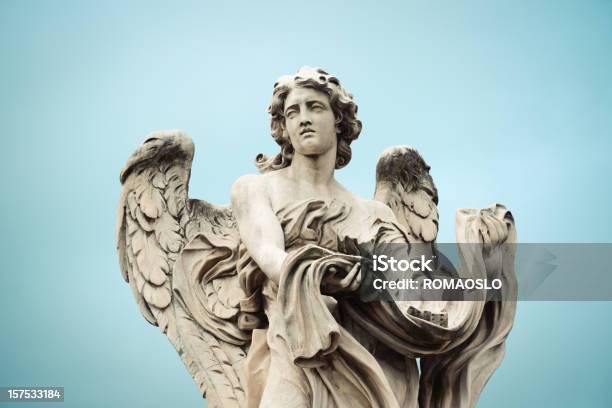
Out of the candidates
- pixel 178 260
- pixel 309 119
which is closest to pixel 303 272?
pixel 309 119

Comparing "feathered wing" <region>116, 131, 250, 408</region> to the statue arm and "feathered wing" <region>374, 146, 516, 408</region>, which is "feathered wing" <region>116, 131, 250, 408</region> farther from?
"feathered wing" <region>374, 146, 516, 408</region>

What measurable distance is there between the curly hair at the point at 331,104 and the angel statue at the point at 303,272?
11 mm

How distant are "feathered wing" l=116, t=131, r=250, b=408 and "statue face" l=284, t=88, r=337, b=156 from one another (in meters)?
0.98

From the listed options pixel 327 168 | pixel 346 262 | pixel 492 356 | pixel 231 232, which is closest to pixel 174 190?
pixel 231 232

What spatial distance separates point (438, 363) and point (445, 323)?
0.47 meters

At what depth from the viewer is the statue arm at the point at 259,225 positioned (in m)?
8.55

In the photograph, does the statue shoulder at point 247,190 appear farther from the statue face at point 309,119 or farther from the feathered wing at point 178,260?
the feathered wing at point 178,260

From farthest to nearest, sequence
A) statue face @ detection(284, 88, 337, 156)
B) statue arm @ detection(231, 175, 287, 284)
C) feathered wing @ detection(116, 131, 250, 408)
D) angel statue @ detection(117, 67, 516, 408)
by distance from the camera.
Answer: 1. feathered wing @ detection(116, 131, 250, 408)
2. statue face @ detection(284, 88, 337, 156)
3. statue arm @ detection(231, 175, 287, 284)
4. angel statue @ detection(117, 67, 516, 408)

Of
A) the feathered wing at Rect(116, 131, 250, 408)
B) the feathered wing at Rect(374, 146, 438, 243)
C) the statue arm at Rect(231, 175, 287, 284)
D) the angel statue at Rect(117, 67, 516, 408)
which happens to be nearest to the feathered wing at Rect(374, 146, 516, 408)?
the angel statue at Rect(117, 67, 516, 408)

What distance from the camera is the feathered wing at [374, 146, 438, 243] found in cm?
1008

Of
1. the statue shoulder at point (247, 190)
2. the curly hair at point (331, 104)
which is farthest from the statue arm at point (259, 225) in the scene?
the curly hair at point (331, 104)

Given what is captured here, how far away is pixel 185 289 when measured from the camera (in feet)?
31.3

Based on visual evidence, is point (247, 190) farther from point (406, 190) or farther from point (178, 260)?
point (406, 190)

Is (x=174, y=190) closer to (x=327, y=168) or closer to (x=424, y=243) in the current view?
(x=327, y=168)
